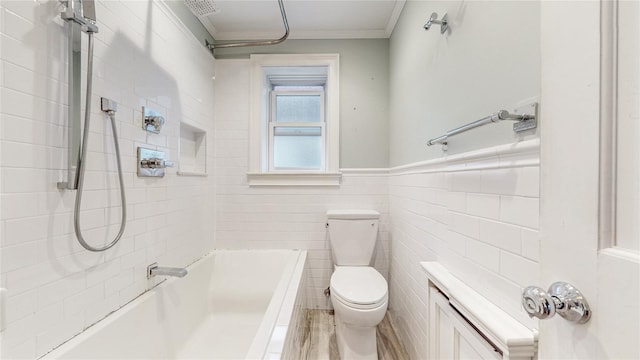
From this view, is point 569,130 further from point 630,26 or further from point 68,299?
point 68,299

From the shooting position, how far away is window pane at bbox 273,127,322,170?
2.53 meters

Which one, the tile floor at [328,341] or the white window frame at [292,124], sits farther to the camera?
the white window frame at [292,124]

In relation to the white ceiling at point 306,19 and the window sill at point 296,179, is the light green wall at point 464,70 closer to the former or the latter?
the white ceiling at point 306,19

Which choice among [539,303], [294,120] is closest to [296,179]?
[294,120]

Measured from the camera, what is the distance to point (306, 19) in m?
2.12

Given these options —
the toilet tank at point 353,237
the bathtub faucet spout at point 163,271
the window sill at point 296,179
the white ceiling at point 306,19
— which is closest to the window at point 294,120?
the window sill at point 296,179

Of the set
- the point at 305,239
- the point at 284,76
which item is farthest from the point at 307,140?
the point at 305,239

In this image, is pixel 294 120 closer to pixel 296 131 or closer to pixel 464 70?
Result: pixel 296 131

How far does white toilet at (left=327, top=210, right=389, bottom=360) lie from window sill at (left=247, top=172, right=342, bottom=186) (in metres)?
0.27

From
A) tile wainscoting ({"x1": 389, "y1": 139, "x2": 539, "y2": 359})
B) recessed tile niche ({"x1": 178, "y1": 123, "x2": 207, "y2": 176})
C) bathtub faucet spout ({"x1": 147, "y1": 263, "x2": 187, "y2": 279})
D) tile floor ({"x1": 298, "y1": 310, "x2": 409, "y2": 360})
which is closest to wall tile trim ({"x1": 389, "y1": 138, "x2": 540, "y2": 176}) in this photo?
tile wainscoting ({"x1": 389, "y1": 139, "x2": 539, "y2": 359})

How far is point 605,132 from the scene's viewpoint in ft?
1.20

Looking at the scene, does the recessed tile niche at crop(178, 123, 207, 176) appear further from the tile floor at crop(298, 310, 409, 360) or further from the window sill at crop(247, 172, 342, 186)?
the tile floor at crop(298, 310, 409, 360)

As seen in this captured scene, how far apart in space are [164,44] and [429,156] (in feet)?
5.63

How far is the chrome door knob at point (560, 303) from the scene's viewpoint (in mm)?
389
